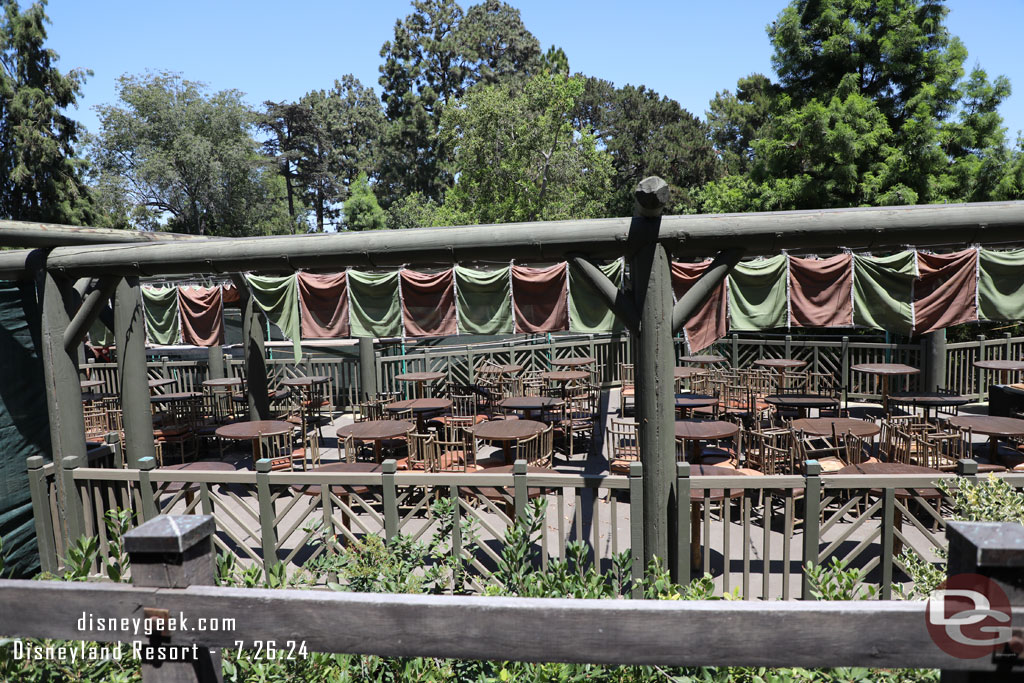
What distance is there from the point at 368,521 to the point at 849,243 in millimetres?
6074

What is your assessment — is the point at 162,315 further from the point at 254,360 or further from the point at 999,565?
the point at 999,565

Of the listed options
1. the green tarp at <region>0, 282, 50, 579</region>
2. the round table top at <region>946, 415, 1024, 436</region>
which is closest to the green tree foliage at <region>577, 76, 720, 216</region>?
the round table top at <region>946, 415, 1024, 436</region>

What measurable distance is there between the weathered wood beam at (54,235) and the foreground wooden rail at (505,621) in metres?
6.36

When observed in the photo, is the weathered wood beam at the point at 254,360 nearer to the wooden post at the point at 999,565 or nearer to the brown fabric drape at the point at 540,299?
the brown fabric drape at the point at 540,299

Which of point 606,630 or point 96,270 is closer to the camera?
point 606,630

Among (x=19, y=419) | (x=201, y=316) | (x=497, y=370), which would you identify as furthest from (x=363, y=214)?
(x=19, y=419)

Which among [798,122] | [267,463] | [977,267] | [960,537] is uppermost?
[798,122]

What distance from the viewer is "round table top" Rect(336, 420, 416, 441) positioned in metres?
8.34

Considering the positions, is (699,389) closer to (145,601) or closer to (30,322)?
(30,322)

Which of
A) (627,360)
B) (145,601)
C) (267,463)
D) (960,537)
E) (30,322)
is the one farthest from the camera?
(627,360)

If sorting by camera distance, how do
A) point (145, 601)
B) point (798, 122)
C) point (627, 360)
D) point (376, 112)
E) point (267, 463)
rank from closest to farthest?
1. point (145, 601)
2. point (267, 463)
3. point (627, 360)
4. point (798, 122)
5. point (376, 112)

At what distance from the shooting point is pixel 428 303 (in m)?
8.05

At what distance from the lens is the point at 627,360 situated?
57.6ft

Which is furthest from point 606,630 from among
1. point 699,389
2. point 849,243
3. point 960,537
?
point 699,389
